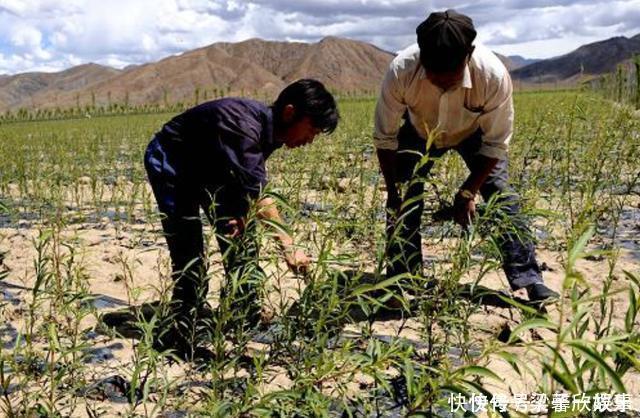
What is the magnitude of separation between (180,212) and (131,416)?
110cm

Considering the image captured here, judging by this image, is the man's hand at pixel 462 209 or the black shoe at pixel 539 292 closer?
the man's hand at pixel 462 209

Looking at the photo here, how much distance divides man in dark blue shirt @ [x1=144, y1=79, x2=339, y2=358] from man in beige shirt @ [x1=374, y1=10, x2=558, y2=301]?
1.79 feet

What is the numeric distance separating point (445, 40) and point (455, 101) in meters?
0.59

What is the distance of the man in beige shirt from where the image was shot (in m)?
2.48

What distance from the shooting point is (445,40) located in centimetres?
233

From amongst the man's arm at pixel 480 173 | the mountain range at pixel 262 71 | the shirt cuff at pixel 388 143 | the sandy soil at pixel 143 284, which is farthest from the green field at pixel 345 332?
the mountain range at pixel 262 71

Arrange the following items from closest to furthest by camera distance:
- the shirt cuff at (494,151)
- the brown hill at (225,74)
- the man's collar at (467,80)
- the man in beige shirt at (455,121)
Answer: the man in beige shirt at (455,121) < the man's collar at (467,80) < the shirt cuff at (494,151) < the brown hill at (225,74)

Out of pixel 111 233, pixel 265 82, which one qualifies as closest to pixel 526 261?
pixel 111 233

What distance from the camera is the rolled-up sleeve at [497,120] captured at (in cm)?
287

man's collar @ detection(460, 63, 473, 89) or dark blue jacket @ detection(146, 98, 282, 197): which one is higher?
man's collar @ detection(460, 63, 473, 89)

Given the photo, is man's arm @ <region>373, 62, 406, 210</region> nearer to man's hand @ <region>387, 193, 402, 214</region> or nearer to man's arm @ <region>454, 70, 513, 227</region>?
man's hand @ <region>387, 193, 402, 214</region>

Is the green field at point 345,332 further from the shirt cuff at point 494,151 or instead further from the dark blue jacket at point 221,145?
the shirt cuff at point 494,151

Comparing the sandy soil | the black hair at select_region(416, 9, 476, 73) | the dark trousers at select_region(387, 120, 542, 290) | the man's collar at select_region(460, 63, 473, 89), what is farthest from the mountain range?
the black hair at select_region(416, 9, 476, 73)


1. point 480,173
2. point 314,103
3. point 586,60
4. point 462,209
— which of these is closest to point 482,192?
point 480,173
